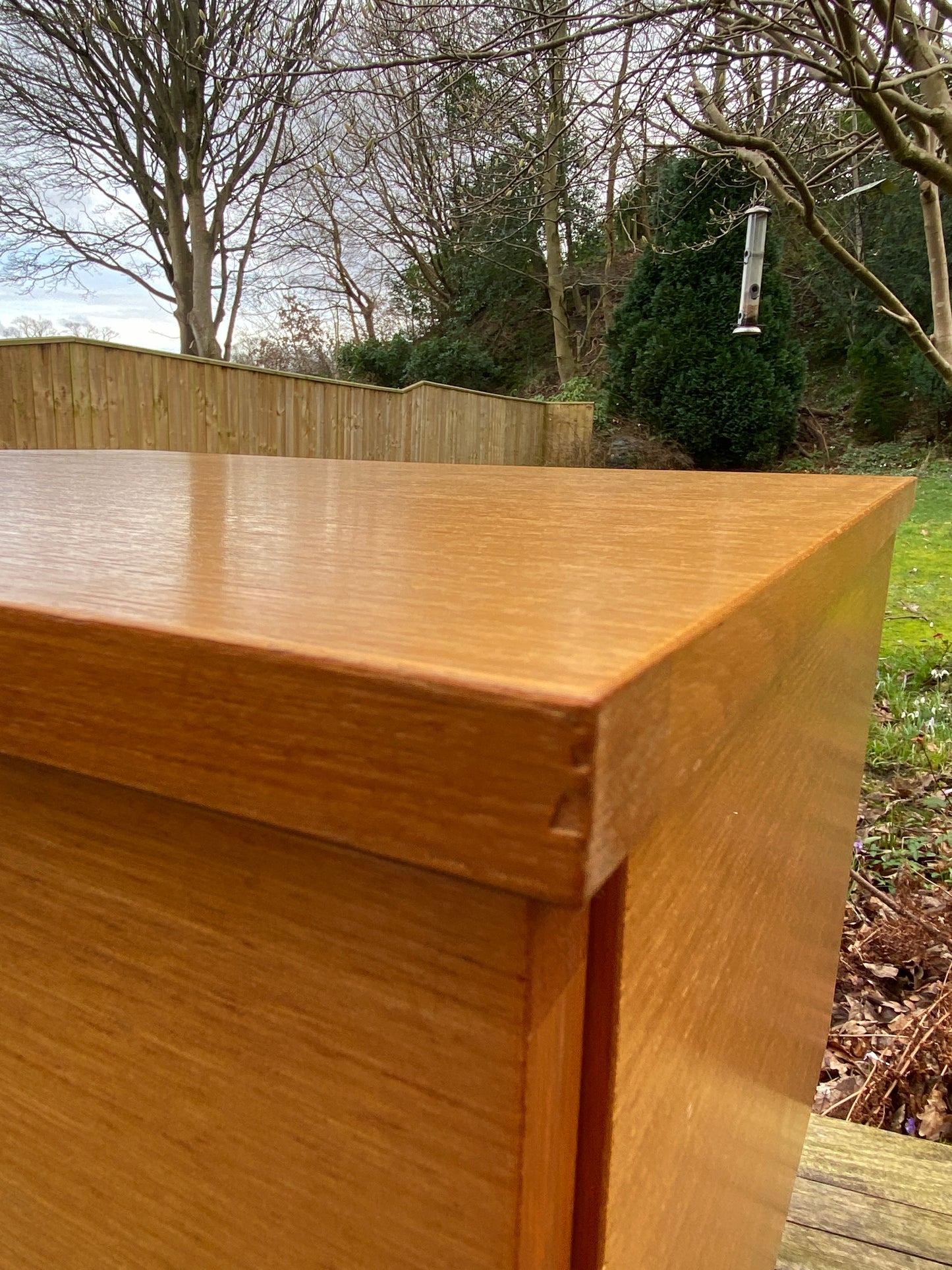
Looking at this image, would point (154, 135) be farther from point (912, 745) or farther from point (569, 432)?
point (912, 745)

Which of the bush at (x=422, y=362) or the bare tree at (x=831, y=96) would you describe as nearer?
the bare tree at (x=831, y=96)

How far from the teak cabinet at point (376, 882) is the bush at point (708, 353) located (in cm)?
1029

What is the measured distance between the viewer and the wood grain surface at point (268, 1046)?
9.1 inches

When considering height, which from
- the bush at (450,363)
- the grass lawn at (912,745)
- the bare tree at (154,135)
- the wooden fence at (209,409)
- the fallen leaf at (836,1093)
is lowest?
the fallen leaf at (836,1093)

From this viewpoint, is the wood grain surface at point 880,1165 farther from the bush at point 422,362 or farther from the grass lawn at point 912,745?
the bush at point 422,362

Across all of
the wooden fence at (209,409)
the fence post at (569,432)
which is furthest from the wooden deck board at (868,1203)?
the fence post at (569,432)

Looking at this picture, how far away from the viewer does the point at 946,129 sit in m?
2.35

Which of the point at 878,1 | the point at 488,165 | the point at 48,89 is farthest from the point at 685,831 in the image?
the point at 48,89

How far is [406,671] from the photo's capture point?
18 centimetres

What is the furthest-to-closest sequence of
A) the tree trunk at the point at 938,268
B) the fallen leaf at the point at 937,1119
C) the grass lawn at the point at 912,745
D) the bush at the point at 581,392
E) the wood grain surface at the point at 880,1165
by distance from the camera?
the bush at the point at 581,392
the tree trunk at the point at 938,268
the grass lawn at the point at 912,745
the fallen leaf at the point at 937,1119
the wood grain surface at the point at 880,1165

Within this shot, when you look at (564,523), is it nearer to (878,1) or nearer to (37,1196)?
(37,1196)

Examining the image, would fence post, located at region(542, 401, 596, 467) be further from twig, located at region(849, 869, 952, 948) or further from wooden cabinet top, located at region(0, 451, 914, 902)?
wooden cabinet top, located at region(0, 451, 914, 902)

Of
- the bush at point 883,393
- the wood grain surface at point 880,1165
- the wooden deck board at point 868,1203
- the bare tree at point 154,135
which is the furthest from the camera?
the bush at point 883,393

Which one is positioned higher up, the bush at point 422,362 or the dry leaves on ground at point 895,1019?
the bush at point 422,362
